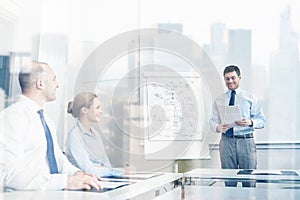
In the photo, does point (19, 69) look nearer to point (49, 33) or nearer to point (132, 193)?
point (49, 33)

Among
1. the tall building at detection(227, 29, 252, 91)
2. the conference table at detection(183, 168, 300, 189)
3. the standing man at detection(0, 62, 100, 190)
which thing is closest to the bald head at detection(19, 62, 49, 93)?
the standing man at detection(0, 62, 100, 190)

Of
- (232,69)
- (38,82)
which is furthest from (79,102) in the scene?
(232,69)

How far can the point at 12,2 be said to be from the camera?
60.1 inches

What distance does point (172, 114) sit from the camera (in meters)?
3.15

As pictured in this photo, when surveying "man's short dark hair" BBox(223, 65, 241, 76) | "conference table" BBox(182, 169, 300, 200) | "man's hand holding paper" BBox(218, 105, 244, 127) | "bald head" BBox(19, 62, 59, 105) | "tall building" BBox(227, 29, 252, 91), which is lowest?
"conference table" BBox(182, 169, 300, 200)

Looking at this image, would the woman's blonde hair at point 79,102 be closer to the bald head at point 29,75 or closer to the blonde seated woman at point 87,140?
the blonde seated woman at point 87,140

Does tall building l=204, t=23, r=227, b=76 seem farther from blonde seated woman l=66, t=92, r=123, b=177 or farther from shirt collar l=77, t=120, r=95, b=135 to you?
shirt collar l=77, t=120, r=95, b=135

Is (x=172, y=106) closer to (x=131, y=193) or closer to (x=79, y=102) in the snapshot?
(x=79, y=102)

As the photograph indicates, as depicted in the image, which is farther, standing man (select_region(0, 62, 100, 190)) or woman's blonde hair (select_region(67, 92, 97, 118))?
woman's blonde hair (select_region(67, 92, 97, 118))

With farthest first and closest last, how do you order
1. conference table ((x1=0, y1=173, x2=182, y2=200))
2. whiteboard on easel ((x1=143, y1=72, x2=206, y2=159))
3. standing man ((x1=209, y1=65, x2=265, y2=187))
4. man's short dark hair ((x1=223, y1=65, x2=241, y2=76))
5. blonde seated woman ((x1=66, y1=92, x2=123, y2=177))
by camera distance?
whiteboard on easel ((x1=143, y1=72, x2=206, y2=159)) → man's short dark hair ((x1=223, y1=65, x2=241, y2=76)) → standing man ((x1=209, y1=65, x2=265, y2=187)) → blonde seated woman ((x1=66, y1=92, x2=123, y2=177)) → conference table ((x1=0, y1=173, x2=182, y2=200))

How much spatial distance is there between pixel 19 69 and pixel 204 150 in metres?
1.85

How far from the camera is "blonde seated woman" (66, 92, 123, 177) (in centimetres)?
211

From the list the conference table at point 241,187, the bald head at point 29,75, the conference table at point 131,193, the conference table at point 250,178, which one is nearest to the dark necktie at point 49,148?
the bald head at point 29,75

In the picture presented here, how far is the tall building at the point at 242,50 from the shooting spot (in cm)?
Answer: 274
